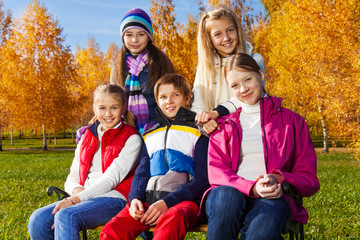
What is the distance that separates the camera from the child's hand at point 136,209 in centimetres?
245

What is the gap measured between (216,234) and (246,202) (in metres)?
0.34

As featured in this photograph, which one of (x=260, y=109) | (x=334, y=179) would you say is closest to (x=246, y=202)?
(x=260, y=109)

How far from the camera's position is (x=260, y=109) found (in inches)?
100

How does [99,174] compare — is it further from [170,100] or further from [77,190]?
[170,100]

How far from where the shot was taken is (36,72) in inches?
845

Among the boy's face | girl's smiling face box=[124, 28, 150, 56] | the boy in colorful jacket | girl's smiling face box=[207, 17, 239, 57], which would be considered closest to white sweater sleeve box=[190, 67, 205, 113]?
the boy in colorful jacket

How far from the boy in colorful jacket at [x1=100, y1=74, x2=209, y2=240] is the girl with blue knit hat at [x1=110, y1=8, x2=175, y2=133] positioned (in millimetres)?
515

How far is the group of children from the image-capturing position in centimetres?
224

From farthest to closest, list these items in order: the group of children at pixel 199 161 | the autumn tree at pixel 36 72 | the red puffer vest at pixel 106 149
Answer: the autumn tree at pixel 36 72, the red puffer vest at pixel 106 149, the group of children at pixel 199 161

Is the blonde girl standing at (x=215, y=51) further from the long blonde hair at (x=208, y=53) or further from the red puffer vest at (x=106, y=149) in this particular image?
the red puffer vest at (x=106, y=149)

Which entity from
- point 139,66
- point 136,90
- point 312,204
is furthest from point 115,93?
point 312,204

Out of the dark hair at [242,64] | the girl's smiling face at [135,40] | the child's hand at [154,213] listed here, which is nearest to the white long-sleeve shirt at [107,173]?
the child's hand at [154,213]

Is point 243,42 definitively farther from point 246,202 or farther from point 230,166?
point 246,202

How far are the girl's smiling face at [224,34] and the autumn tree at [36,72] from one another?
796 inches
